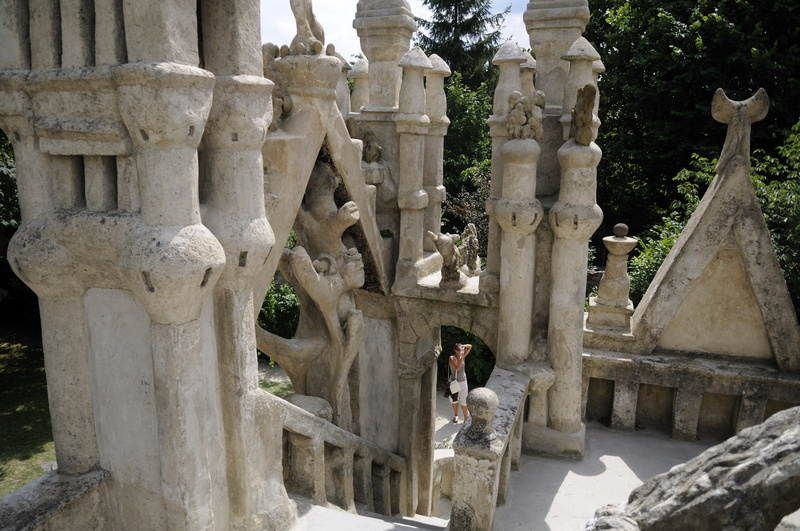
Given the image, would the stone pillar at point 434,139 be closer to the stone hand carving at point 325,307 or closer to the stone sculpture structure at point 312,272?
the stone sculpture structure at point 312,272

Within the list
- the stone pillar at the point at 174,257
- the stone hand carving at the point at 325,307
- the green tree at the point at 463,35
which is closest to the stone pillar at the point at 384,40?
the stone hand carving at the point at 325,307

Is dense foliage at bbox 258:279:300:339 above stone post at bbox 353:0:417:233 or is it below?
below

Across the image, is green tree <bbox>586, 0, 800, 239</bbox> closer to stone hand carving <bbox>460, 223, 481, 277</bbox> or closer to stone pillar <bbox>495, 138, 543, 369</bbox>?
stone hand carving <bbox>460, 223, 481, 277</bbox>

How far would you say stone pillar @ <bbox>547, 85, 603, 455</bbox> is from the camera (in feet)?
22.1

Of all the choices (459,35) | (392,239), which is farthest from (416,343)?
(459,35)

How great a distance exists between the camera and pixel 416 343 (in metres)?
8.32

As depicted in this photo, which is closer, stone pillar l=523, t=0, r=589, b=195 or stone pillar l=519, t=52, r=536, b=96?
stone pillar l=523, t=0, r=589, b=195

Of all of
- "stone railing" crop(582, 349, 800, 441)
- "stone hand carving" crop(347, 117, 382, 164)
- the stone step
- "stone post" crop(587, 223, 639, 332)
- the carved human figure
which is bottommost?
the stone step

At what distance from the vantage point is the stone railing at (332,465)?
19.3ft

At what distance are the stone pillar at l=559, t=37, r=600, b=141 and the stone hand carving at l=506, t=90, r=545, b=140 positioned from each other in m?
0.32

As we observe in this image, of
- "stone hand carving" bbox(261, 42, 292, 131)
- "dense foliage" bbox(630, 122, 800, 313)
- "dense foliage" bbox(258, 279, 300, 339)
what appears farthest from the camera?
"dense foliage" bbox(258, 279, 300, 339)

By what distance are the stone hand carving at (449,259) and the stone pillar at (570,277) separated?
3.94ft

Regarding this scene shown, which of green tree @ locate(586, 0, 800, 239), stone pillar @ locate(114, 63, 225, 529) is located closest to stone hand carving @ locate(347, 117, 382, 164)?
stone pillar @ locate(114, 63, 225, 529)

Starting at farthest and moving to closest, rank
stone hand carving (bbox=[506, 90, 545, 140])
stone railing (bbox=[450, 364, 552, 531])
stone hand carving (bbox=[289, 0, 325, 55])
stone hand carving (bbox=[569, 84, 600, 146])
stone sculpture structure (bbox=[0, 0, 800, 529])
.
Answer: stone hand carving (bbox=[506, 90, 545, 140])
stone hand carving (bbox=[569, 84, 600, 146])
stone hand carving (bbox=[289, 0, 325, 55])
stone railing (bbox=[450, 364, 552, 531])
stone sculpture structure (bbox=[0, 0, 800, 529])
